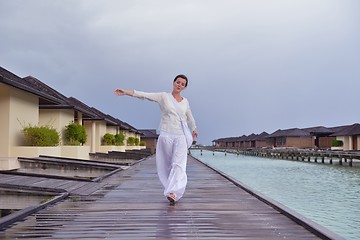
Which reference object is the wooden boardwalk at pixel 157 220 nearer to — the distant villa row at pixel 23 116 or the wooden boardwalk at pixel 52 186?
the wooden boardwalk at pixel 52 186

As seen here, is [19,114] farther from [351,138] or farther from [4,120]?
[351,138]

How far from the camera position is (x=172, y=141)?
6203mm

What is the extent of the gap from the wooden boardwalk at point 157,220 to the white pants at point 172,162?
0.95 ft

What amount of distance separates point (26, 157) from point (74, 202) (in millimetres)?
7263

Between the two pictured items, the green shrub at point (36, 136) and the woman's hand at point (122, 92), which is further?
the green shrub at point (36, 136)

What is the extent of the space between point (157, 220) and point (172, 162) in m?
1.42

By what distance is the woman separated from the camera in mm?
6086

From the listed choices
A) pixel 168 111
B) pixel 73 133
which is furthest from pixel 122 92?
pixel 73 133

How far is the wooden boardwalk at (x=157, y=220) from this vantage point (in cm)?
419

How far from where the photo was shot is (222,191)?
799cm

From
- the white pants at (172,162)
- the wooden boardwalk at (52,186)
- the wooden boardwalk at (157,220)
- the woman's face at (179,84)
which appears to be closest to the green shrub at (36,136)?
the wooden boardwalk at (52,186)

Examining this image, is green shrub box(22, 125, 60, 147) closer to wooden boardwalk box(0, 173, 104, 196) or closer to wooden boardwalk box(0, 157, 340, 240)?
wooden boardwalk box(0, 173, 104, 196)

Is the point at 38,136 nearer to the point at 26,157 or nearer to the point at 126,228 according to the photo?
the point at 26,157

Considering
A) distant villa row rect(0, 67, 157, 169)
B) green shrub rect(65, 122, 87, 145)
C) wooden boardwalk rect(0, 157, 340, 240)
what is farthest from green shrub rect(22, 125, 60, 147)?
wooden boardwalk rect(0, 157, 340, 240)
